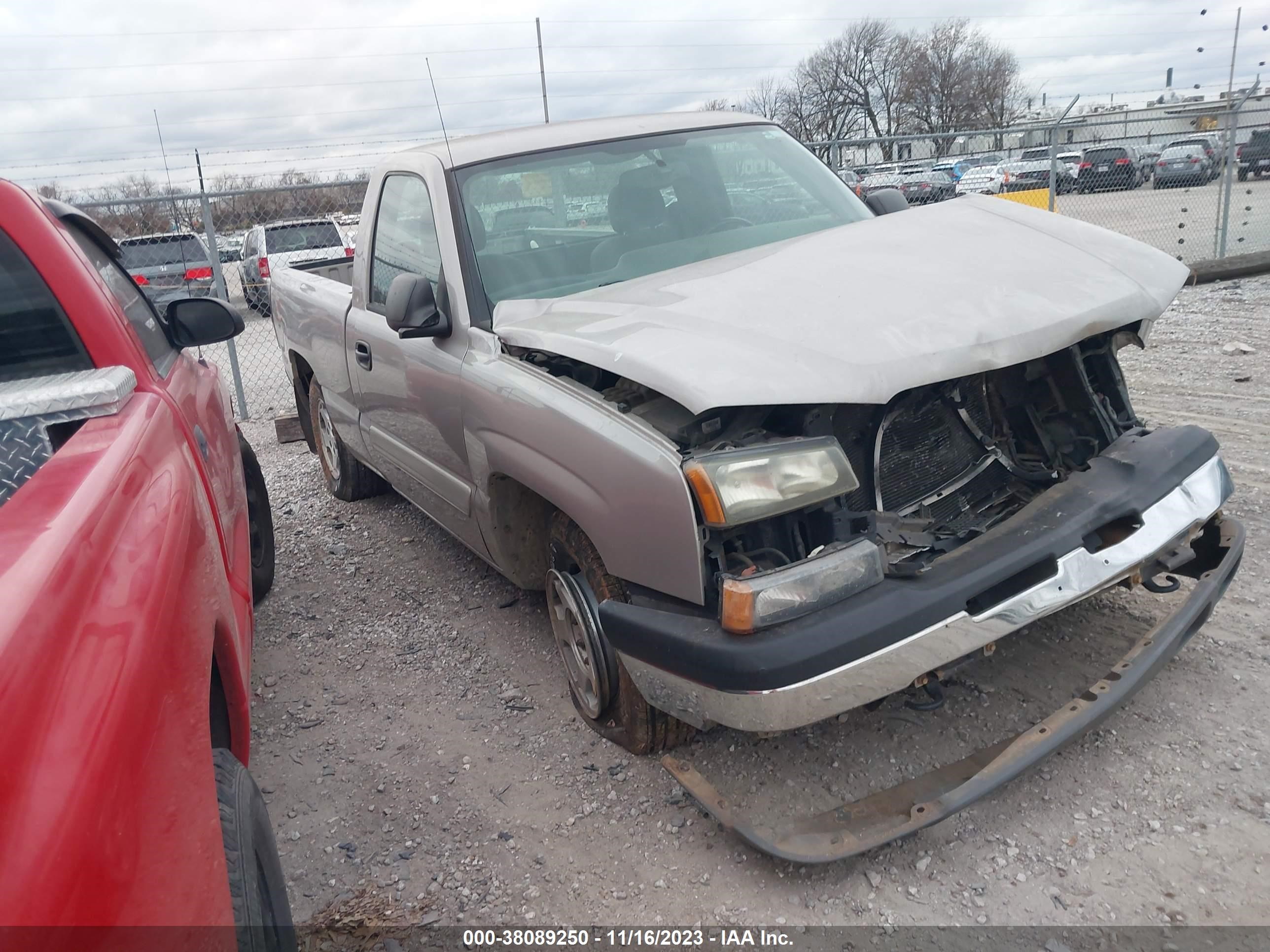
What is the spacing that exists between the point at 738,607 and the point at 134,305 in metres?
2.30

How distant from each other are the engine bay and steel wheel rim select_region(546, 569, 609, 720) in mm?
660

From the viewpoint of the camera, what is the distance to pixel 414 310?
334 cm

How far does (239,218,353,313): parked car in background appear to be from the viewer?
12906 mm

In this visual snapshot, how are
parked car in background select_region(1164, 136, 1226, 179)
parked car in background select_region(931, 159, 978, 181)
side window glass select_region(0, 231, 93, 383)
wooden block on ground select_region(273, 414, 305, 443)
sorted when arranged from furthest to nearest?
parked car in background select_region(931, 159, 978, 181)
parked car in background select_region(1164, 136, 1226, 179)
wooden block on ground select_region(273, 414, 305, 443)
side window glass select_region(0, 231, 93, 383)

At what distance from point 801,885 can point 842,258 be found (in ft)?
6.19

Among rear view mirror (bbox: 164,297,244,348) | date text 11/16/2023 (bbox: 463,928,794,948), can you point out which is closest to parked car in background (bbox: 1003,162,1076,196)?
rear view mirror (bbox: 164,297,244,348)

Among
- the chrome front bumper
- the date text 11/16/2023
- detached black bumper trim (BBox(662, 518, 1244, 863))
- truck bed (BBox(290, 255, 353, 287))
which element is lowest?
the date text 11/16/2023

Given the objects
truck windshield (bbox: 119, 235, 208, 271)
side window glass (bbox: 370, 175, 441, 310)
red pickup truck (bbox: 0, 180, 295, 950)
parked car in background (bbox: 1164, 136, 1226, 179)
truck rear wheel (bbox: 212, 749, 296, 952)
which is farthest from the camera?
parked car in background (bbox: 1164, 136, 1226, 179)

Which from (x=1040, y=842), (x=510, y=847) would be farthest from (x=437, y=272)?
(x=1040, y=842)

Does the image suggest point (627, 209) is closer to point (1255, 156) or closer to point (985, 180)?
point (985, 180)

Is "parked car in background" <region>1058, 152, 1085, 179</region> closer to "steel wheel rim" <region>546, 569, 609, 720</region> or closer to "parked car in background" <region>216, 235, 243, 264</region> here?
"parked car in background" <region>216, 235, 243, 264</region>

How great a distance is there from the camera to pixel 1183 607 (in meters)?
2.84

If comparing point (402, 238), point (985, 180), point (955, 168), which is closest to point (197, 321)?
point (402, 238)

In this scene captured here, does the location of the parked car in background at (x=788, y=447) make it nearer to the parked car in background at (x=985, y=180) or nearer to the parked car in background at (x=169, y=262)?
the parked car in background at (x=169, y=262)
